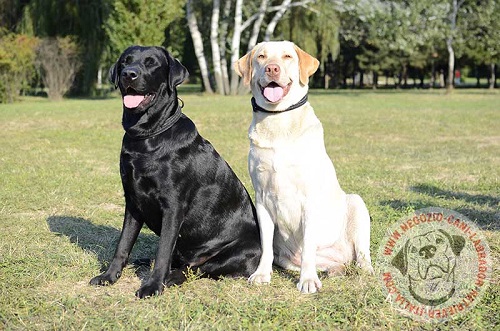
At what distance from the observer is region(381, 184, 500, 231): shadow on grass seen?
19.7 feet

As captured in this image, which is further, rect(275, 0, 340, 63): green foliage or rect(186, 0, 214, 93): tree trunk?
rect(275, 0, 340, 63): green foliage

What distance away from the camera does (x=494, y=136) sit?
48.5 ft

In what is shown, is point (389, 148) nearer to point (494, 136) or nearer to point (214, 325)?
point (494, 136)

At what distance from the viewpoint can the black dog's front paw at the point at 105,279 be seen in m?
4.04

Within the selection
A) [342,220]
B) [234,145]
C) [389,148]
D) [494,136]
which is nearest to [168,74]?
[342,220]

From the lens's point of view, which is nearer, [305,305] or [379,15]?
[305,305]

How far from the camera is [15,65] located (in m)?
22.5

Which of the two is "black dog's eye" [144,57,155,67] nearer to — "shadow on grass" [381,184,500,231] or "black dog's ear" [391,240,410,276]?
"black dog's ear" [391,240,410,276]

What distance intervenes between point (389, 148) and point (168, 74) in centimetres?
970

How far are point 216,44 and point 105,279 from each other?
2752cm

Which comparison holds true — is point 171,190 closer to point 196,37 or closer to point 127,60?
point 127,60

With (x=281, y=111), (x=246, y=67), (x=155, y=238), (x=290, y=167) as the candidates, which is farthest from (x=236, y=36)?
(x=290, y=167)

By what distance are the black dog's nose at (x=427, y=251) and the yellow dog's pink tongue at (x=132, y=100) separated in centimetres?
248

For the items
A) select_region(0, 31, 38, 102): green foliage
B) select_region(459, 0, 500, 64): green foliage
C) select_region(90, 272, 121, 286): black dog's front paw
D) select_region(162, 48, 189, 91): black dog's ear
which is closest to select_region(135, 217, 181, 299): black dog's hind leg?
select_region(90, 272, 121, 286): black dog's front paw
